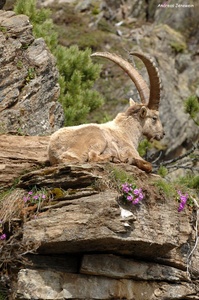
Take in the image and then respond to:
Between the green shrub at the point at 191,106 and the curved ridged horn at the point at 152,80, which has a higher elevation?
the curved ridged horn at the point at 152,80

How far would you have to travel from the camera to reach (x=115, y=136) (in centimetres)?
1167

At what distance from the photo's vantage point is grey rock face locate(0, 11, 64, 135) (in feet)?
47.0

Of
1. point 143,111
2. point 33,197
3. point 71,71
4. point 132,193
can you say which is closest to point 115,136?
point 143,111

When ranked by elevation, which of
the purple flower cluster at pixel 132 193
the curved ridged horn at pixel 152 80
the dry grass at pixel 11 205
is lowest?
the dry grass at pixel 11 205

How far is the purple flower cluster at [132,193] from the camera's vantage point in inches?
378

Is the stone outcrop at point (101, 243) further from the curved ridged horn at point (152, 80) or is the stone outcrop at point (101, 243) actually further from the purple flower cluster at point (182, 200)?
the curved ridged horn at point (152, 80)

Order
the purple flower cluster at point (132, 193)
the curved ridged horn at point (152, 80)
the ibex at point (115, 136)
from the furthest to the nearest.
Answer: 1. the curved ridged horn at point (152, 80)
2. the ibex at point (115, 136)
3. the purple flower cluster at point (132, 193)

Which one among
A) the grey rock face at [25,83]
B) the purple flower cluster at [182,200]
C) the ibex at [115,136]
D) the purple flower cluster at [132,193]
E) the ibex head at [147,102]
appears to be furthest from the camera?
the grey rock face at [25,83]

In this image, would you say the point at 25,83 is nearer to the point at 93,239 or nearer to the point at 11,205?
the point at 11,205

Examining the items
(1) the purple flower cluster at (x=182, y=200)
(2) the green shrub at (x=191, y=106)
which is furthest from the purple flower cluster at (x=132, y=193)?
(2) the green shrub at (x=191, y=106)

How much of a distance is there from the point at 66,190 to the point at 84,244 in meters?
1.11

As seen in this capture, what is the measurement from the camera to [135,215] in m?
9.61

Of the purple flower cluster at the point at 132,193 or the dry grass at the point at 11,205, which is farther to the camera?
the dry grass at the point at 11,205

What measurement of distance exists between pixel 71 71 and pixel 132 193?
10.5m
